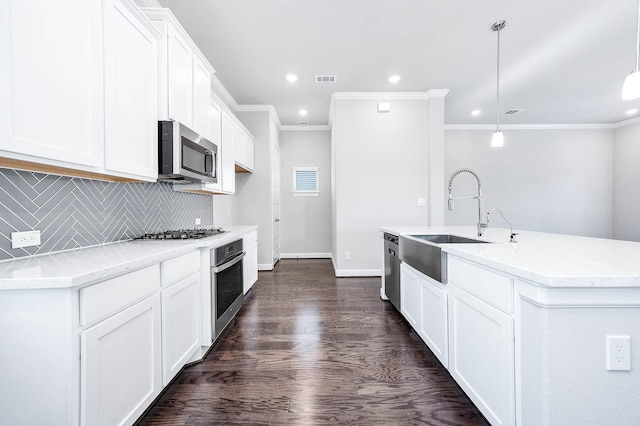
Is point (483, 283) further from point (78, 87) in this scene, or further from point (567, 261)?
point (78, 87)

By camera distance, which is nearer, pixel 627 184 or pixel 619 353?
pixel 619 353

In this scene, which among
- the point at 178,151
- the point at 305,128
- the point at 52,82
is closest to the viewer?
the point at 52,82

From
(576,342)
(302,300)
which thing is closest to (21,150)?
(576,342)

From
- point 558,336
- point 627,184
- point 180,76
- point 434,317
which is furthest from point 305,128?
point 627,184

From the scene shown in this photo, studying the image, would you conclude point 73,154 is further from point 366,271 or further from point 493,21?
point 366,271

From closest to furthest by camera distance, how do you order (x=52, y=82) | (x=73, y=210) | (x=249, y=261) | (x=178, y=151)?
(x=52, y=82), (x=73, y=210), (x=178, y=151), (x=249, y=261)

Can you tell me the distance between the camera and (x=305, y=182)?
6.16 metres

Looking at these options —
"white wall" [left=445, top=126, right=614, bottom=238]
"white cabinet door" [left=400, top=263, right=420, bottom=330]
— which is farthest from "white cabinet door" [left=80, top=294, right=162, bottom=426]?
"white wall" [left=445, top=126, right=614, bottom=238]

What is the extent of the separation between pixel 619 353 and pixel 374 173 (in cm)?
369

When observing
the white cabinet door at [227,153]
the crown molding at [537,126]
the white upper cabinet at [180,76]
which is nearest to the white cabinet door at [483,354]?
the white upper cabinet at [180,76]

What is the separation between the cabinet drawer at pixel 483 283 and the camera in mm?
1191

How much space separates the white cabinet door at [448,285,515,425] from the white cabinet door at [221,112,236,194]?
2.76m

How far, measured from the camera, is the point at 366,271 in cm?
450

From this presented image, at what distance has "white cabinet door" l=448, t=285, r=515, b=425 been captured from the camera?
1.19 metres
